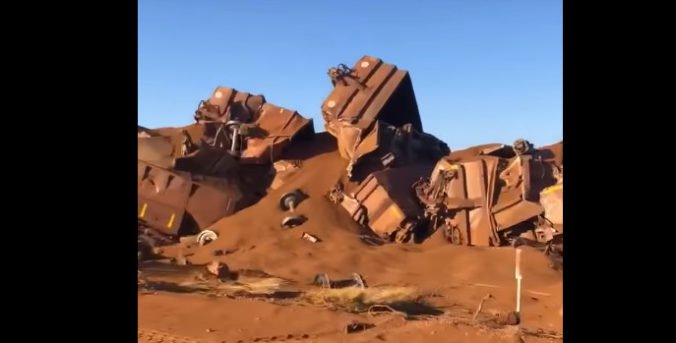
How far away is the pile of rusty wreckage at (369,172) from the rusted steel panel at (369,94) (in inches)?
1.0

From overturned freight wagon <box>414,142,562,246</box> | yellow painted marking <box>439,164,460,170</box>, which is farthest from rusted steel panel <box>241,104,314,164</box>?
yellow painted marking <box>439,164,460,170</box>

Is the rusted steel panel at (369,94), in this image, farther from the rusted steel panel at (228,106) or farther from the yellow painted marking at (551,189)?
the yellow painted marking at (551,189)

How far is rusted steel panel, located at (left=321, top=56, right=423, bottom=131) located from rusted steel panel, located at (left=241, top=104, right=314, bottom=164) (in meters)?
1.14

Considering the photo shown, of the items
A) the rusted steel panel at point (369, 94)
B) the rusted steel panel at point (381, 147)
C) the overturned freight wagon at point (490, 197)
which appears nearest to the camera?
the overturned freight wagon at point (490, 197)

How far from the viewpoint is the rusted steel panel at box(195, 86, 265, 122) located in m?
15.8

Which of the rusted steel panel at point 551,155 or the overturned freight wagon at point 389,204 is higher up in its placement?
the rusted steel panel at point 551,155

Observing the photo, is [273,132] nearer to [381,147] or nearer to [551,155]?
[381,147]

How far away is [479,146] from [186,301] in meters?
9.43

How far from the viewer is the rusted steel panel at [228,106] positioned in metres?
15.8

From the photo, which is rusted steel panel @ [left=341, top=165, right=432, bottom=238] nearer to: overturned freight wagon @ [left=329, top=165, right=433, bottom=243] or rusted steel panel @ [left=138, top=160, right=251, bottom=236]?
overturned freight wagon @ [left=329, top=165, right=433, bottom=243]

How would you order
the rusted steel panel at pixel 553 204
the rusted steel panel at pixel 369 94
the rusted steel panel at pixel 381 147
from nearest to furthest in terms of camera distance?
the rusted steel panel at pixel 553 204 → the rusted steel panel at pixel 381 147 → the rusted steel panel at pixel 369 94

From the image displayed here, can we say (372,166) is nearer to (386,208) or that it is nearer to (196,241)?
(386,208)

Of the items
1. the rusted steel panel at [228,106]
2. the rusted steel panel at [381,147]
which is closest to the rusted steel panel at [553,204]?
the rusted steel panel at [381,147]
